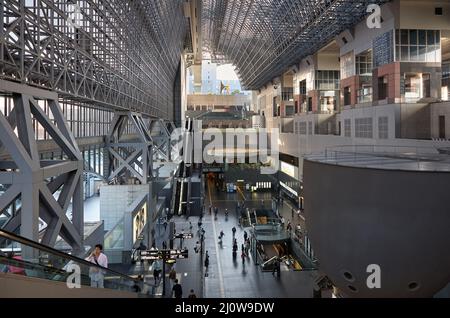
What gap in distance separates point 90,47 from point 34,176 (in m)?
9.63

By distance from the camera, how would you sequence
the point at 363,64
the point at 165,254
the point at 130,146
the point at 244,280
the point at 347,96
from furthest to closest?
the point at 347,96, the point at 363,64, the point at 130,146, the point at 244,280, the point at 165,254

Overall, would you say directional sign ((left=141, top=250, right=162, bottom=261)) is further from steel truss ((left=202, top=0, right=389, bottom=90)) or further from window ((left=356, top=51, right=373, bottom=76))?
window ((left=356, top=51, right=373, bottom=76))

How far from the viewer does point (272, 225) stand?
31.5 m

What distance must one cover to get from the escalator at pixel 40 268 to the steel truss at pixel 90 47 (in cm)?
543

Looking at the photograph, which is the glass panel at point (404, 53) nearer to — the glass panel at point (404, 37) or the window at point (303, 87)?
the glass panel at point (404, 37)

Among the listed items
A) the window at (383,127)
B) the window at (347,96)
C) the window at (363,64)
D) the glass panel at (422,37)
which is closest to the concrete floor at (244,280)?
the window at (383,127)

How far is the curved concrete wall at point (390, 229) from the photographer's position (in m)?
9.56

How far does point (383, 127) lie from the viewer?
26328mm

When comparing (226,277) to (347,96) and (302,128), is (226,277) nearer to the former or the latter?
(347,96)

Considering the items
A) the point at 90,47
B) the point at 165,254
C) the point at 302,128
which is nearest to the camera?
the point at 90,47

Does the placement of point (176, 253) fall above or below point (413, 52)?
below

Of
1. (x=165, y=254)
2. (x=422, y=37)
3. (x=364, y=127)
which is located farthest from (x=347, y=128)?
(x=165, y=254)

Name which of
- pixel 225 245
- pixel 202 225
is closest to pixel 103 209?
pixel 225 245
